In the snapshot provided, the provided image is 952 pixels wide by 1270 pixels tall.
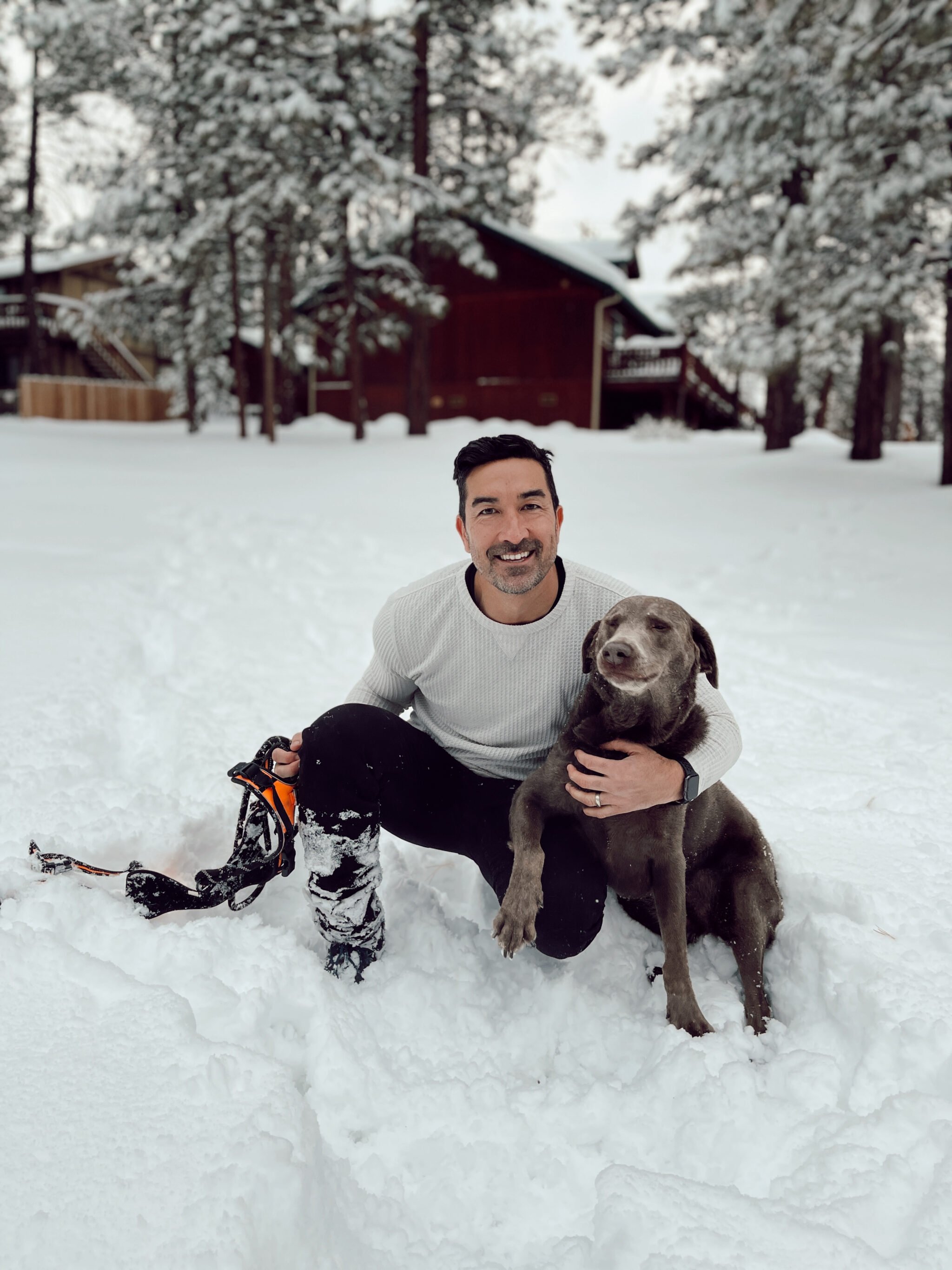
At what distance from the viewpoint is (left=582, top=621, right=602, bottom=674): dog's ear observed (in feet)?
7.91

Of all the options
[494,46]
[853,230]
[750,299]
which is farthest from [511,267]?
[853,230]

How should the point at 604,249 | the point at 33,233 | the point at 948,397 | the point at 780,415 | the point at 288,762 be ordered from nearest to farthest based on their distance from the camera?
the point at 288,762 < the point at 948,397 < the point at 780,415 < the point at 33,233 < the point at 604,249

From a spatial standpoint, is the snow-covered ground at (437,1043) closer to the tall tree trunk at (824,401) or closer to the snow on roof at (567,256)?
the snow on roof at (567,256)

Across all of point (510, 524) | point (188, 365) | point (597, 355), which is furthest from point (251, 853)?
point (597, 355)

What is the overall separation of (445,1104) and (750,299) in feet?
42.8

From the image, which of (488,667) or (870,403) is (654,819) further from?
(870,403)

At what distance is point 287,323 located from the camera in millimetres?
19797

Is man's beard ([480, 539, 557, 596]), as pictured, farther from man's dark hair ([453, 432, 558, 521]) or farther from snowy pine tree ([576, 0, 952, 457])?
snowy pine tree ([576, 0, 952, 457])

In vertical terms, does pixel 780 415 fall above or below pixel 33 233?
below

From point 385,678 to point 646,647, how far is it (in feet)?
2.99

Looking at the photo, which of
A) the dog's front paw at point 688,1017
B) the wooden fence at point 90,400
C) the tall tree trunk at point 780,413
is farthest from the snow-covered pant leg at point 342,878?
the wooden fence at point 90,400

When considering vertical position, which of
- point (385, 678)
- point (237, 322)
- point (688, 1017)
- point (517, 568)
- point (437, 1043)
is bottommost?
point (437, 1043)

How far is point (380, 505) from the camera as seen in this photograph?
1171 cm

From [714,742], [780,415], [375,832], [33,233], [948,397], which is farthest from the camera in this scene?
[33,233]
